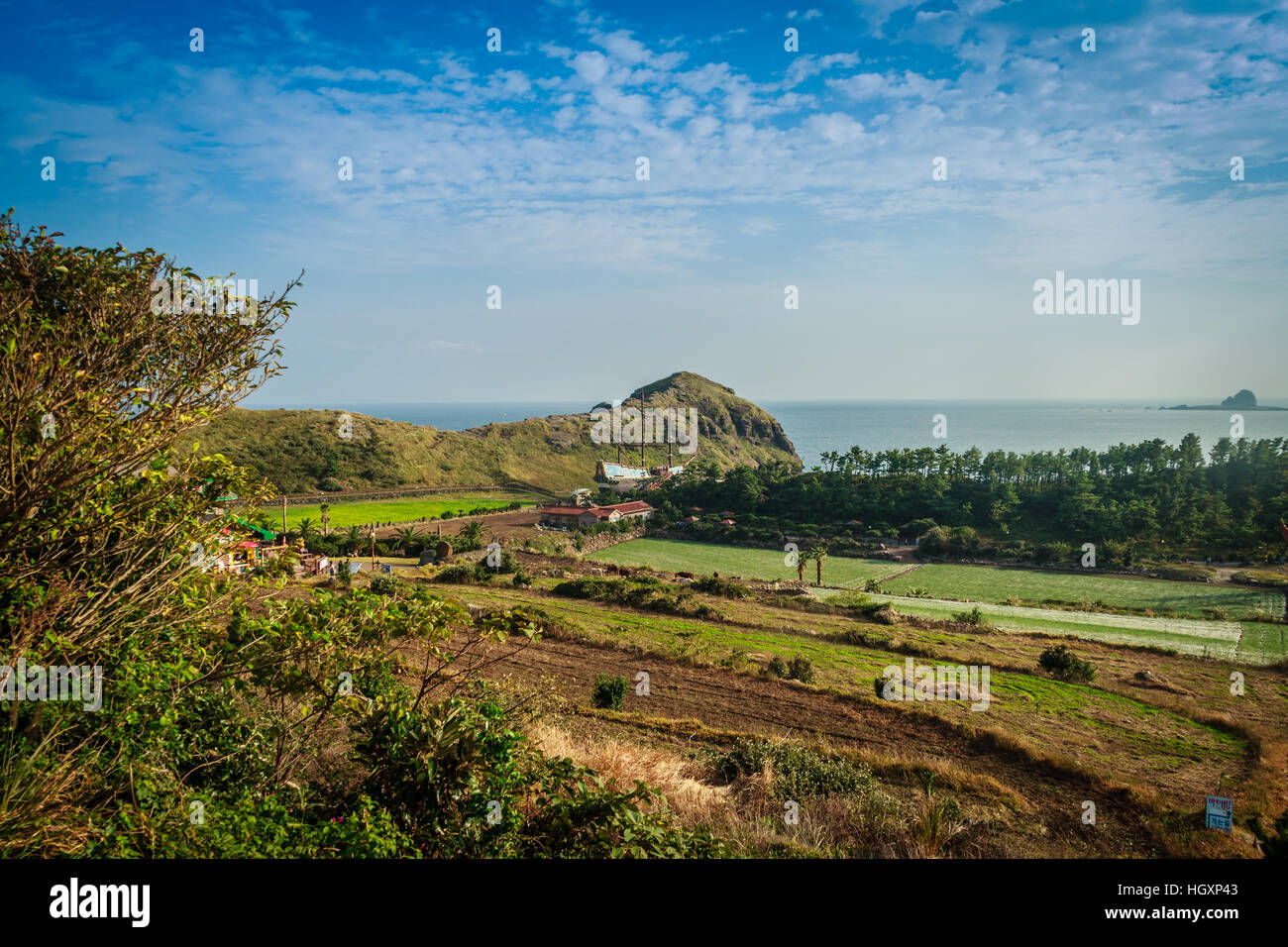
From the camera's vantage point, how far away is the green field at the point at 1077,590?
31547 mm

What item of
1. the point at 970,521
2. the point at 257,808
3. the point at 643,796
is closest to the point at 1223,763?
the point at 643,796

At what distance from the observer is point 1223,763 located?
13312 millimetres

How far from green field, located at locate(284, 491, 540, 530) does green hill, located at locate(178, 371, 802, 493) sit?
16.3 feet

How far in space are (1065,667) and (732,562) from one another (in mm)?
25085

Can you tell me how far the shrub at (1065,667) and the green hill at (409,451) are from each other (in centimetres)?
4421

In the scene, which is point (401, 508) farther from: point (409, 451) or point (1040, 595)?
point (1040, 595)

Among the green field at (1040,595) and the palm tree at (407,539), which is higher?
the palm tree at (407,539)

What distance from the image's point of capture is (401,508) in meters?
54.1

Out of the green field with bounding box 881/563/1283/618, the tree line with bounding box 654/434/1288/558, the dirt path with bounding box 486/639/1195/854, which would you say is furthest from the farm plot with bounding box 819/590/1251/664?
the tree line with bounding box 654/434/1288/558

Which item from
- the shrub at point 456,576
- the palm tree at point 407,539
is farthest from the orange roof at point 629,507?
the shrub at point 456,576

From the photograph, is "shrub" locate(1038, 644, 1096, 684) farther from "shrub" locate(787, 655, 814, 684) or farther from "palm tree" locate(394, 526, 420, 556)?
"palm tree" locate(394, 526, 420, 556)

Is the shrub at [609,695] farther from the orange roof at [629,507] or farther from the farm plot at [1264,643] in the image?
the orange roof at [629,507]

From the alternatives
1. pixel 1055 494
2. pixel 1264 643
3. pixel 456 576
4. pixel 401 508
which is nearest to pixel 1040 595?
pixel 1264 643

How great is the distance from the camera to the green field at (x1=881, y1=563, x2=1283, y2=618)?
3155 centimetres
